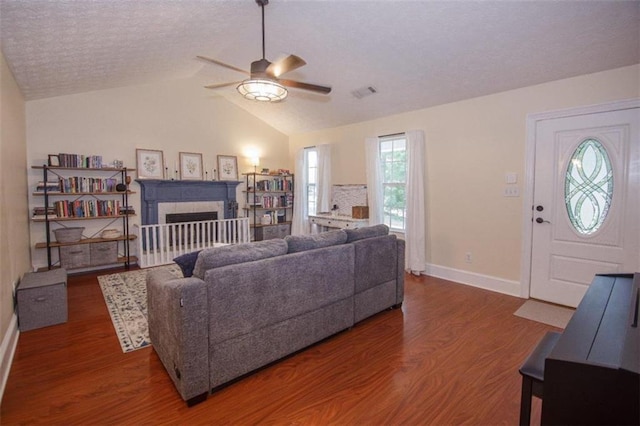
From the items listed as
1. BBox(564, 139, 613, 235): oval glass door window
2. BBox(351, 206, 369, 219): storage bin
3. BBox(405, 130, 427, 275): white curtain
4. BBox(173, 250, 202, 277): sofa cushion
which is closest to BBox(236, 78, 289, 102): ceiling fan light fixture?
BBox(173, 250, 202, 277): sofa cushion

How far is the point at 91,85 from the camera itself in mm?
4359

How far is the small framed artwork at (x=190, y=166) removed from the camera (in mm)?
5666

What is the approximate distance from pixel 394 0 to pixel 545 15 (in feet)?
4.05

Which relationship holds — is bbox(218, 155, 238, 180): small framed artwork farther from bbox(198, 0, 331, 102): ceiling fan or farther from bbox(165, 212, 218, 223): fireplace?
bbox(198, 0, 331, 102): ceiling fan

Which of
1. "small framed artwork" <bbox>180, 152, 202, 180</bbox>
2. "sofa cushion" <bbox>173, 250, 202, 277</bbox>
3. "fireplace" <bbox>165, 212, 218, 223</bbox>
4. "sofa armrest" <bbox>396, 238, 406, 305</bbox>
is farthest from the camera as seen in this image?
"small framed artwork" <bbox>180, 152, 202, 180</bbox>

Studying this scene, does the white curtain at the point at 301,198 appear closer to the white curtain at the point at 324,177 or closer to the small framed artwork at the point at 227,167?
the white curtain at the point at 324,177

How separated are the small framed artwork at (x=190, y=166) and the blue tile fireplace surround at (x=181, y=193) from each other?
131mm

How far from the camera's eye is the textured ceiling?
2518 millimetres

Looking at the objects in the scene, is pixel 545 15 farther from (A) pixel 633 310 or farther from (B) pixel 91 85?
(B) pixel 91 85

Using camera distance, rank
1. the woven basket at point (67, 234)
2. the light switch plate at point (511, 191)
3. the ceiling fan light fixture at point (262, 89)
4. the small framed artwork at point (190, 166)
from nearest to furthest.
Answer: the ceiling fan light fixture at point (262, 89) → the light switch plate at point (511, 191) → the woven basket at point (67, 234) → the small framed artwork at point (190, 166)

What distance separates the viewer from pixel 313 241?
8.33ft

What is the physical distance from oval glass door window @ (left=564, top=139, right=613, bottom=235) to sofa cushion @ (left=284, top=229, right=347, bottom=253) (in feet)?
8.28

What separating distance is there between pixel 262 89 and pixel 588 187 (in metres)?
3.41

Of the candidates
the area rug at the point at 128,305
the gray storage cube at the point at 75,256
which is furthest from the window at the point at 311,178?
the gray storage cube at the point at 75,256
